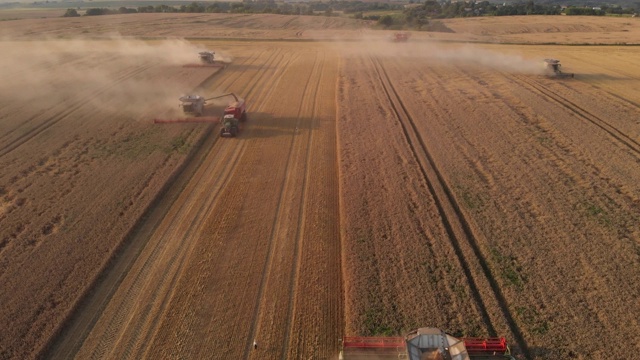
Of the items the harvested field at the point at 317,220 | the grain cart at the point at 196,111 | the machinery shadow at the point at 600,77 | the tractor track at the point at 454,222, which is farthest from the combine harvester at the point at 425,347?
the machinery shadow at the point at 600,77

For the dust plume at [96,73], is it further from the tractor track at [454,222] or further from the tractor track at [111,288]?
the tractor track at [454,222]

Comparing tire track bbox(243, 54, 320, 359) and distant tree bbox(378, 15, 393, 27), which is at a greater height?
distant tree bbox(378, 15, 393, 27)

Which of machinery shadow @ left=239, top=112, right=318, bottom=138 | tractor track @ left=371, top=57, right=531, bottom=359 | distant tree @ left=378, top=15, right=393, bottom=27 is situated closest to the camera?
tractor track @ left=371, top=57, right=531, bottom=359

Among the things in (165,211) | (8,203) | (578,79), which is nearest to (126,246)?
(165,211)

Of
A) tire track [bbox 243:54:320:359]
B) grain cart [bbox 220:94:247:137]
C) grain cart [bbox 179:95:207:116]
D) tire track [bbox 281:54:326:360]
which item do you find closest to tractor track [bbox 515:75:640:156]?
tire track [bbox 281:54:326:360]

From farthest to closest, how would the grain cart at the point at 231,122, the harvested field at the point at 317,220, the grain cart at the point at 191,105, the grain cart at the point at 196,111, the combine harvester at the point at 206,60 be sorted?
the combine harvester at the point at 206,60
the grain cart at the point at 191,105
the grain cart at the point at 196,111
the grain cart at the point at 231,122
the harvested field at the point at 317,220

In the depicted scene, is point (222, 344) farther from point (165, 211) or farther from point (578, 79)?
point (578, 79)

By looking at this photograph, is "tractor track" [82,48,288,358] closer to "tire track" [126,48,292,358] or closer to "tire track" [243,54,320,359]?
"tire track" [126,48,292,358]
